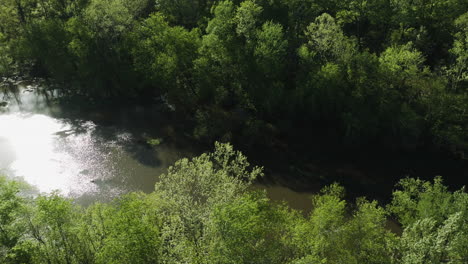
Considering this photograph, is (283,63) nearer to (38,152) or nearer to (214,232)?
(214,232)

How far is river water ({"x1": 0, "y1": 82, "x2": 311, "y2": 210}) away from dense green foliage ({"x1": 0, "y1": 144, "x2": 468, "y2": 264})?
16.4 m

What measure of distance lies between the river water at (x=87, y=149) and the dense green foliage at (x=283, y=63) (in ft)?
18.8

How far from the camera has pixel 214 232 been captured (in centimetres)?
2611

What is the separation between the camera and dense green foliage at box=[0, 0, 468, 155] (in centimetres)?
5012

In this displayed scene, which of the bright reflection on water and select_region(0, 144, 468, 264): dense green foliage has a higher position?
the bright reflection on water

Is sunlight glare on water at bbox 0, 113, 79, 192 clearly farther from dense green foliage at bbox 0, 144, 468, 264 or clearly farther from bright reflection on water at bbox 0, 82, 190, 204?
dense green foliage at bbox 0, 144, 468, 264

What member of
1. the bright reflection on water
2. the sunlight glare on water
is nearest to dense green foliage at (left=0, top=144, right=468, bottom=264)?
the bright reflection on water

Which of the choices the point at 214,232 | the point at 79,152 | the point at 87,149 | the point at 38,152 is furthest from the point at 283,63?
the point at 38,152

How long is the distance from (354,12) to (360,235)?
45119 mm

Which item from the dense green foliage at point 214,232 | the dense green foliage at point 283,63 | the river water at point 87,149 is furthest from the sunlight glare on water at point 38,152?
the dense green foliage at point 214,232

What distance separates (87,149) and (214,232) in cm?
3677

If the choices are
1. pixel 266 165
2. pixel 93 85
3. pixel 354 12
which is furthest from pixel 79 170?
pixel 354 12

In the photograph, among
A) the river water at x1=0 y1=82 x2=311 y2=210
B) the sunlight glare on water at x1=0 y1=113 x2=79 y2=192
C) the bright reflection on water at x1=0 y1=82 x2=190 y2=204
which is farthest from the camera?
the sunlight glare on water at x1=0 y1=113 x2=79 y2=192

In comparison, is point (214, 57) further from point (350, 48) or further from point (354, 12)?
point (354, 12)
